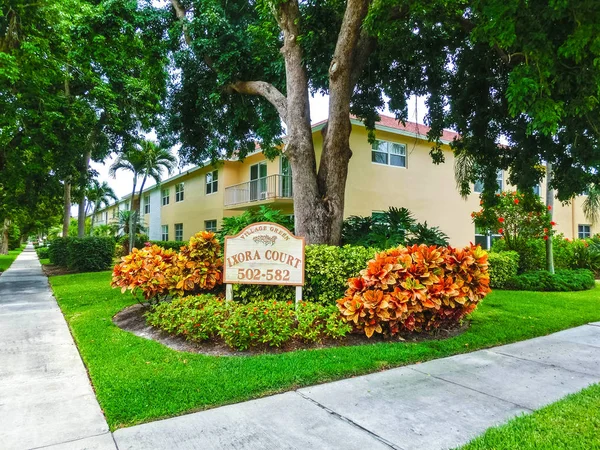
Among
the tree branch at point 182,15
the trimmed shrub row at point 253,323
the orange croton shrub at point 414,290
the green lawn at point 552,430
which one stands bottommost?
the green lawn at point 552,430

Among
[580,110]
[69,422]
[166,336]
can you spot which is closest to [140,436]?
[69,422]

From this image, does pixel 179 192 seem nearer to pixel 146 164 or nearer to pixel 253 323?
pixel 146 164

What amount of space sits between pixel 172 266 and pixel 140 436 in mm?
4325

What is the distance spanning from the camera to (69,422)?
3236mm

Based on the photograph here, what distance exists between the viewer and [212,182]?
2322 cm

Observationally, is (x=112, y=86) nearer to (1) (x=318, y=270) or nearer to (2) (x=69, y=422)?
(1) (x=318, y=270)

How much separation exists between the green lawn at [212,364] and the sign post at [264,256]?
1.48 meters

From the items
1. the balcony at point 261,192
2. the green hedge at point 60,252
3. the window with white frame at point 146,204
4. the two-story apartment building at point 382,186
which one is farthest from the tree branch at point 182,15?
the window with white frame at point 146,204

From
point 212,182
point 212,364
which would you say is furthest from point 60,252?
point 212,364

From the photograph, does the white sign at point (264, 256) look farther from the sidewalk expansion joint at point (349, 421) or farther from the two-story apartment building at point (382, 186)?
the two-story apartment building at point (382, 186)

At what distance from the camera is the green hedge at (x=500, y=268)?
37.9 ft

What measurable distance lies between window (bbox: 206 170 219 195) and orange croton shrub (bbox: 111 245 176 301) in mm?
15312

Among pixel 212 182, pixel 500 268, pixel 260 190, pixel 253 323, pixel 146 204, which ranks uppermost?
pixel 212 182

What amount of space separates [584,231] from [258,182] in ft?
64.0
